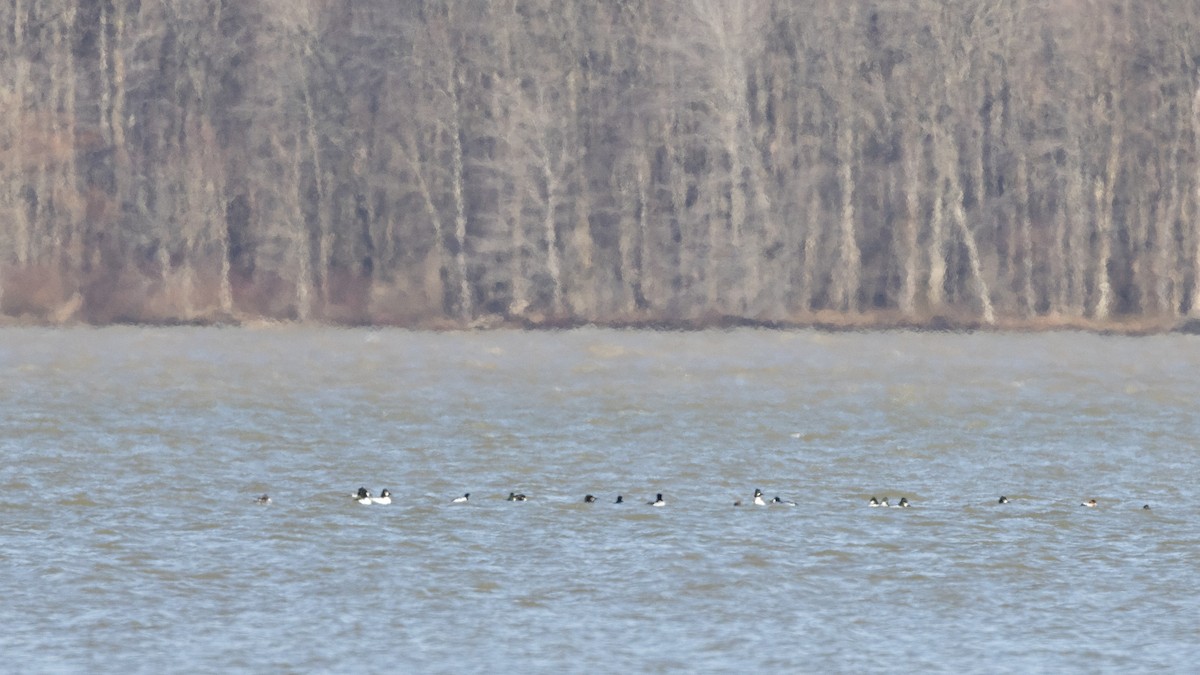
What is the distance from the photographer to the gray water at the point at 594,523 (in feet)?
55.1

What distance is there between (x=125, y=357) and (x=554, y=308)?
18369 mm

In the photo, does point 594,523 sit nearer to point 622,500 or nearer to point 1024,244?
point 622,500

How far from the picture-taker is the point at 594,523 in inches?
913

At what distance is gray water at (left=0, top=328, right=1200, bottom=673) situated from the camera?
55.1ft

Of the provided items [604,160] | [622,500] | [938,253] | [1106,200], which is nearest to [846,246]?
[938,253]

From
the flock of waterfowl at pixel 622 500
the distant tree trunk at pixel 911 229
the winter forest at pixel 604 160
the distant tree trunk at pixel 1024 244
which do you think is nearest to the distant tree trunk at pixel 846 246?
the winter forest at pixel 604 160

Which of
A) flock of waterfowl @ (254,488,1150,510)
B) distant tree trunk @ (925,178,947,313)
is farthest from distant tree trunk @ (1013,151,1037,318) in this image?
flock of waterfowl @ (254,488,1150,510)

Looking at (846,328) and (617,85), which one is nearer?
(846,328)

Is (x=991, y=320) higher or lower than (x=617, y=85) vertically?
lower

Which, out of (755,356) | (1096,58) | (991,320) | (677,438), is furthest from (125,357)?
(1096,58)

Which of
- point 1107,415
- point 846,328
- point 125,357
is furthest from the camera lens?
point 846,328

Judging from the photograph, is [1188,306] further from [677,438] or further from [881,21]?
[677,438]

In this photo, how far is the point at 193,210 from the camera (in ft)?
218

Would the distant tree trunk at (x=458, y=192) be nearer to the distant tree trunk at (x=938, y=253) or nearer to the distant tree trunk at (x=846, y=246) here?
the distant tree trunk at (x=846, y=246)
